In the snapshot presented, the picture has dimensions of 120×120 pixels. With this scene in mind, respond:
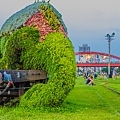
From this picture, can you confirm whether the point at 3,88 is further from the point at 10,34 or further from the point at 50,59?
the point at 10,34

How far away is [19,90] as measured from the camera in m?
13.0

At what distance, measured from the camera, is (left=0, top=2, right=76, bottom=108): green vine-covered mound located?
12164mm

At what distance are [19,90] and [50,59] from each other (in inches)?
53.5

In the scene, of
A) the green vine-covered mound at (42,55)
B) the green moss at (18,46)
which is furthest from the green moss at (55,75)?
the green moss at (18,46)

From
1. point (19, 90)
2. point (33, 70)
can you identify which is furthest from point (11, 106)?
point (33, 70)

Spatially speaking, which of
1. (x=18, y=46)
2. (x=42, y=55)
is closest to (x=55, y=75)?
(x=42, y=55)

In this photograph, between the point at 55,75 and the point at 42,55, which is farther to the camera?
the point at 42,55

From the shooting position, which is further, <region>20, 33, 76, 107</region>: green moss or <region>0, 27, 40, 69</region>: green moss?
<region>0, 27, 40, 69</region>: green moss

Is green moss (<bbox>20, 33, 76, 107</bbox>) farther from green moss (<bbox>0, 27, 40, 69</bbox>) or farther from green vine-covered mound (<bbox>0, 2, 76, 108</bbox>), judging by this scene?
green moss (<bbox>0, 27, 40, 69</bbox>)

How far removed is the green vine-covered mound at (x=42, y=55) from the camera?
12.2 m

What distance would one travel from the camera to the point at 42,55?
13.3m

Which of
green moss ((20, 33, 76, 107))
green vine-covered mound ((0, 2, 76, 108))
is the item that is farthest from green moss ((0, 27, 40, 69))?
green moss ((20, 33, 76, 107))

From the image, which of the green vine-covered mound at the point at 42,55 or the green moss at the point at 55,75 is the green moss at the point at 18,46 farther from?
the green moss at the point at 55,75

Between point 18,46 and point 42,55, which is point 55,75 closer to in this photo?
point 42,55
